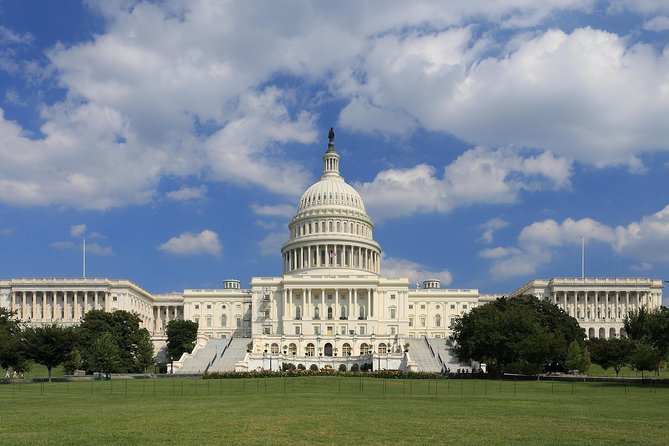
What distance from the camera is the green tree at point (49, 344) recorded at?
296 ft

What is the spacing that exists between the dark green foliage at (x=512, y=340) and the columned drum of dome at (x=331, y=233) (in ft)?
197

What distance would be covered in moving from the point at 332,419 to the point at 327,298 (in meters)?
119

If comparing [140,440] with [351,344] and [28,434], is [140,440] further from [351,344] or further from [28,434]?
[351,344]

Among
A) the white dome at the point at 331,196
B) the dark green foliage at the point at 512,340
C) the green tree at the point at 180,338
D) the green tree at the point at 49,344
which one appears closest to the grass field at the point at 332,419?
the dark green foliage at the point at 512,340

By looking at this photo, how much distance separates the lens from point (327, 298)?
513ft

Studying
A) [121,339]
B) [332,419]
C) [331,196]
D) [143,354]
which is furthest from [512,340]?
[331,196]

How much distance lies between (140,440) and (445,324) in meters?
144

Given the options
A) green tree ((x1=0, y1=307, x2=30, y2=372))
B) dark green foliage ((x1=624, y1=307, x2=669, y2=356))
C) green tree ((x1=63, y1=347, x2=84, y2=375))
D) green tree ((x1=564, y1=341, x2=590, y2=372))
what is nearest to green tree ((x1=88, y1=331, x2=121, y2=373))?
green tree ((x1=63, y1=347, x2=84, y2=375))

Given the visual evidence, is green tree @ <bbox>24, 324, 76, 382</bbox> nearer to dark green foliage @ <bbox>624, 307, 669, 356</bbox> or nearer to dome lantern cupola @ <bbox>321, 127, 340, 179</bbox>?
dark green foliage @ <bbox>624, 307, 669, 356</bbox>

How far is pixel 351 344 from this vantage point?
5492 inches

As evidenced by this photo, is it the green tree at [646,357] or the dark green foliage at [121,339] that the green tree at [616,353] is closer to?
the green tree at [646,357]

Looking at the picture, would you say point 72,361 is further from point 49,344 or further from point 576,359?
point 576,359

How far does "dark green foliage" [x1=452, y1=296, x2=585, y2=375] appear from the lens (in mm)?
89875

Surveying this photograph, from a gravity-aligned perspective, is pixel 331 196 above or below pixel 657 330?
above
